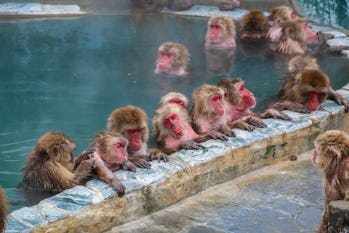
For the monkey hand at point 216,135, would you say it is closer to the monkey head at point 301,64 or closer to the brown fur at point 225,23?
the monkey head at point 301,64

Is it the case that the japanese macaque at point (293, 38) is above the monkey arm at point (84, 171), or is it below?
above

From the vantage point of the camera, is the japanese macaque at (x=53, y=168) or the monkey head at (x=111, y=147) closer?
the japanese macaque at (x=53, y=168)

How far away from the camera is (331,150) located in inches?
214

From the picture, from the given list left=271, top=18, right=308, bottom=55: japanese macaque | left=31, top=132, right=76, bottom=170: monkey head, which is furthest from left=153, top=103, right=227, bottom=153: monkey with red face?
left=271, top=18, right=308, bottom=55: japanese macaque

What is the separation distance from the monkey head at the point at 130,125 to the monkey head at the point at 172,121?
436mm

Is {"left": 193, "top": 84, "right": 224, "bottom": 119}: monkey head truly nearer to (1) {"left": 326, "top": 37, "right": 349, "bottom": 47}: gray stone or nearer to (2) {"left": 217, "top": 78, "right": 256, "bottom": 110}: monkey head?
(2) {"left": 217, "top": 78, "right": 256, "bottom": 110}: monkey head

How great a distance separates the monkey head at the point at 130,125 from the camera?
272 inches

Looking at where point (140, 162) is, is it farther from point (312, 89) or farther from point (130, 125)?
point (312, 89)

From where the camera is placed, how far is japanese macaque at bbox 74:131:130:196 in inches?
248

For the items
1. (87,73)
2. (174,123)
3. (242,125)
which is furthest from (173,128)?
(87,73)

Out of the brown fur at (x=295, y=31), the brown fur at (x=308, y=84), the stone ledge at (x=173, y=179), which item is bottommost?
the stone ledge at (x=173, y=179)

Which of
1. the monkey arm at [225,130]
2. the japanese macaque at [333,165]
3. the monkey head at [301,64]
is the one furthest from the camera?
the monkey head at [301,64]

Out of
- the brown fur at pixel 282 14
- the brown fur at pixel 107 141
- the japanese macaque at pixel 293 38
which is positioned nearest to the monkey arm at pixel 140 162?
the brown fur at pixel 107 141

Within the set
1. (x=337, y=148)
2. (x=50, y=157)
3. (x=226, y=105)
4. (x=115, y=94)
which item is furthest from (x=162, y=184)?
(x=115, y=94)
